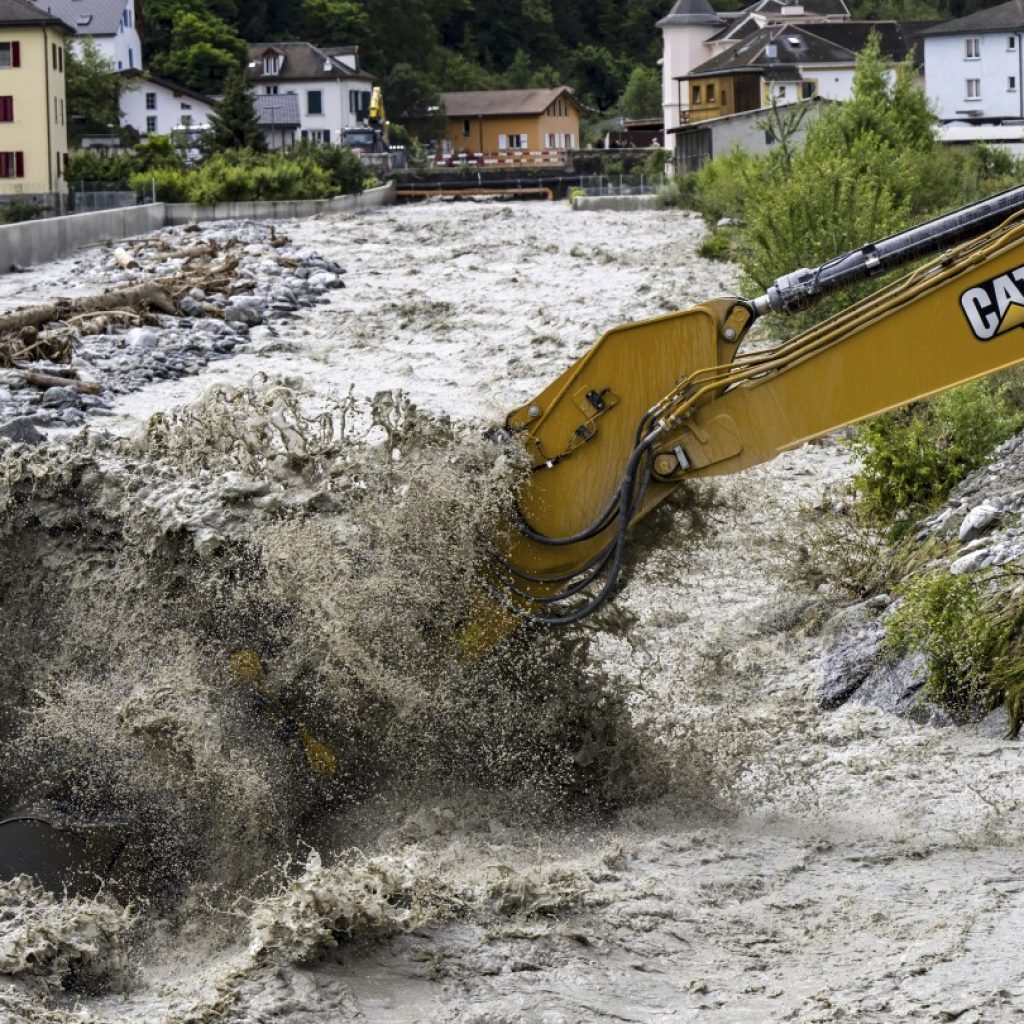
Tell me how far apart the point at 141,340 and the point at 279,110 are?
81887 millimetres

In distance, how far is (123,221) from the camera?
4575 centimetres

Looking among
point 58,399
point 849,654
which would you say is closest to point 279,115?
point 58,399

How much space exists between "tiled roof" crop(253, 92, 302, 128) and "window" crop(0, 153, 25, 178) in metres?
42.3

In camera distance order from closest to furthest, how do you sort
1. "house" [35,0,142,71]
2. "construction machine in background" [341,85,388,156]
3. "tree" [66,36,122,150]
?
1. "tree" [66,36,122,150]
2. "construction machine in background" [341,85,388,156]
3. "house" [35,0,142,71]

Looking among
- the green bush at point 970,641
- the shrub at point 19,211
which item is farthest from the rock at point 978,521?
the shrub at point 19,211

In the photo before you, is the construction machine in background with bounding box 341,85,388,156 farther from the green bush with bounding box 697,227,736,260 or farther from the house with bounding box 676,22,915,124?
the green bush with bounding box 697,227,736,260

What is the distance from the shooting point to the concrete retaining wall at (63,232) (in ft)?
115

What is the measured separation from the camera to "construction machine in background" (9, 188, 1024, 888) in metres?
6.67

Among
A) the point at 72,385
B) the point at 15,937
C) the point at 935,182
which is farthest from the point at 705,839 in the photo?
the point at 935,182

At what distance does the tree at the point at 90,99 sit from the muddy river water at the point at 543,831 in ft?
243

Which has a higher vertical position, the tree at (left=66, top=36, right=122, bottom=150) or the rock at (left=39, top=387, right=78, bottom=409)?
the tree at (left=66, top=36, right=122, bottom=150)

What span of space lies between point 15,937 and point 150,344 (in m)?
17.6

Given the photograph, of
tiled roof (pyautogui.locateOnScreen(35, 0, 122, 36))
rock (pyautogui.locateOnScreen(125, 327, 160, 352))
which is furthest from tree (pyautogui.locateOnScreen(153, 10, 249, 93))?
rock (pyautogui.locateOnScreen(125, 327, 160, 352))

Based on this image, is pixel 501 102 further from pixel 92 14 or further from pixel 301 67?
pixel 92 14
